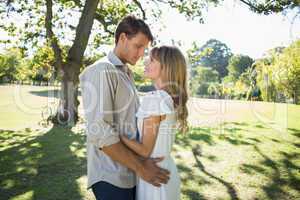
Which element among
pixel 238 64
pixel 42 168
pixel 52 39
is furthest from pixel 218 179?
pixel 238 64

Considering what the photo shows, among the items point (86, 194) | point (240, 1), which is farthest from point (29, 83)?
point (86, 194)

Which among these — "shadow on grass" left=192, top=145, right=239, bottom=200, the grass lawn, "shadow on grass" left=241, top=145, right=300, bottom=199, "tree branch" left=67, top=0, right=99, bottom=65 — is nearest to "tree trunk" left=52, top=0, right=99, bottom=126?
"tree branch" left=67, top=0, right=99, bottom=65

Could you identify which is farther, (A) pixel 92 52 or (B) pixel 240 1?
(A) pixel 92 52

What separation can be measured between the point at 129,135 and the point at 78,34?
11608 millimetres

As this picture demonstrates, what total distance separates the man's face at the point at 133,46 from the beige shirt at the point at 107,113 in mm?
114

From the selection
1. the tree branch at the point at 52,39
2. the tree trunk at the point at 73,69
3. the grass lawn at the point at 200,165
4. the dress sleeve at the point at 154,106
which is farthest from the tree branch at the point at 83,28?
the dress sleeve at the point at 154,106

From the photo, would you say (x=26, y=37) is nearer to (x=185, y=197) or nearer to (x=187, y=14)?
(x=187, y=14)

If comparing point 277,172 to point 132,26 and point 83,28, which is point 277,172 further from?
point 83,28

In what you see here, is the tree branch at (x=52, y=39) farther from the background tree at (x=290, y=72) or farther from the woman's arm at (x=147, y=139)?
the background tree at (x=290, y=72)

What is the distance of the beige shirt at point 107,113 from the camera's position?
6.85 ft

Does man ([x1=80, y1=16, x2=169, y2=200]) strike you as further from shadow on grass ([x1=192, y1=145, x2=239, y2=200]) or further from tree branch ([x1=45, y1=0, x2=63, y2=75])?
tree branch ([x1=45, y1=0, x2=63, y2=75])

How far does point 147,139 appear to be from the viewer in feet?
7.16

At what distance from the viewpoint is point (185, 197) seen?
512 centimetres

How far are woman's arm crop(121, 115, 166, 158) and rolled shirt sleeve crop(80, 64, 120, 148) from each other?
14cm
